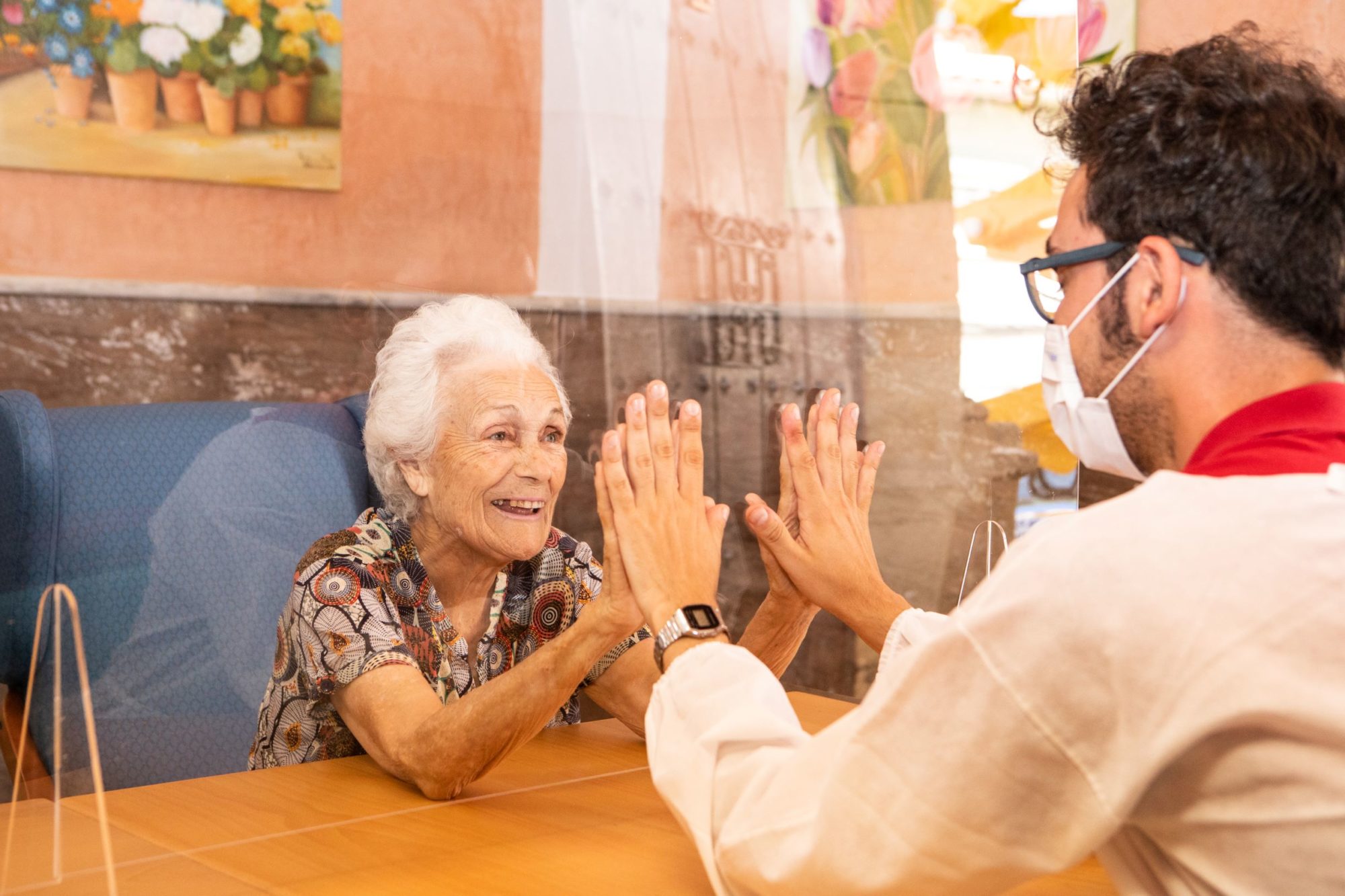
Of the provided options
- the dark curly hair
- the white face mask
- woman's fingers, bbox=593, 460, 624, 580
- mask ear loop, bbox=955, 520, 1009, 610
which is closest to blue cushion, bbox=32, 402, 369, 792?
woman's fingers, bbox=593, 460, 624, 580

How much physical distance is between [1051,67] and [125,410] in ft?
6.09

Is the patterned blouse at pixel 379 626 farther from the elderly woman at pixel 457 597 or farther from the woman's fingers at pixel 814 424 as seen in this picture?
the woman's fingers at pixel 814 424

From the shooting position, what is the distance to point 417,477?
5.24ft

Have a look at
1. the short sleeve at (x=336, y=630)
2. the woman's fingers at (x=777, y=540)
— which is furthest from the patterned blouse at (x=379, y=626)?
the woman's fingers at (x=777, y=540)

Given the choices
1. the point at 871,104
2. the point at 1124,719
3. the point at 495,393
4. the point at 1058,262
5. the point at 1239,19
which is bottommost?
the point at 1124,719

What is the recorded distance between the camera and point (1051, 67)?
2.45 metres

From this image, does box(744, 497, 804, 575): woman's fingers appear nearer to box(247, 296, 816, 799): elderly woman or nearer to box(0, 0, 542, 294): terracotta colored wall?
box(247, 296, 816, 799): elderly woman

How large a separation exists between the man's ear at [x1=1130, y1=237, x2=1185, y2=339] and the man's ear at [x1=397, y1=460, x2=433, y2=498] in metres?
0.88

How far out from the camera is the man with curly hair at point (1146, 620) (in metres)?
0.81

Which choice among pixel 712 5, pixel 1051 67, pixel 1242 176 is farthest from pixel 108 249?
pixel 1051 67

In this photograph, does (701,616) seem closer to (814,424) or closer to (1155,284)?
(1155,284)

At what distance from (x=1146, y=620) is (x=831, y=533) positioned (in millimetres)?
941

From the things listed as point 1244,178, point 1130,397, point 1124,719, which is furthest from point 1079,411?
point 1124,719

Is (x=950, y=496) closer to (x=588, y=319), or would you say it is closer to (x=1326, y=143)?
(x=588, y=319)
